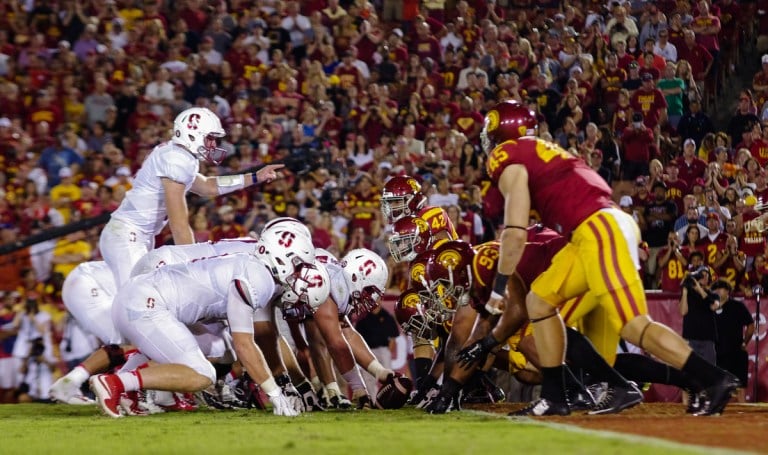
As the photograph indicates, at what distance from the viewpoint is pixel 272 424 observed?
7352mm

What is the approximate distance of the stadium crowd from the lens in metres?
13.4

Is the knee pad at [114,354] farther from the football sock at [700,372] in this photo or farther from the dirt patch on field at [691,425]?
the football sock at [700,372]

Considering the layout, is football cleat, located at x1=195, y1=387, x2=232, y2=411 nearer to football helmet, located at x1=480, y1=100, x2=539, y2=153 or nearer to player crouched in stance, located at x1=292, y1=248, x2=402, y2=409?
player crouched in stance, located at x1=292, y1=248, x2=402, y2=409

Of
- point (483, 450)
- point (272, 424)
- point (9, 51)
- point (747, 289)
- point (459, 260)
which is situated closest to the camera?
point (483, 450)

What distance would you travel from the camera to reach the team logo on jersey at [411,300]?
9.05 m

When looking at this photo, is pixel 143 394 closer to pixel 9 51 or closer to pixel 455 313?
pixel 455 313

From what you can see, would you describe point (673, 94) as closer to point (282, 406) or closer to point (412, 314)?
point (412, 314)

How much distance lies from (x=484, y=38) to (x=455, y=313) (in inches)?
381

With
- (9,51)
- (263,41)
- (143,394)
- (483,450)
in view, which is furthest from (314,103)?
(483,450)

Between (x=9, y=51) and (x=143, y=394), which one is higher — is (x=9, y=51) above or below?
above

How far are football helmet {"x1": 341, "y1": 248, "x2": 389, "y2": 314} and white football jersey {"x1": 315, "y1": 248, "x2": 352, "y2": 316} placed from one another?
49 millimetres

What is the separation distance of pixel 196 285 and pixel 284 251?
697mm

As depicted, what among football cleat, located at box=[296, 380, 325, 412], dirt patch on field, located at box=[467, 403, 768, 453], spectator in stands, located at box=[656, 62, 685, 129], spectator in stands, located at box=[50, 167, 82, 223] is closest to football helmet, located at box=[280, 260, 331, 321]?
football cleat, located at box=[296, 380, 325, 412]

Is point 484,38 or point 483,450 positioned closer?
point 483,450
